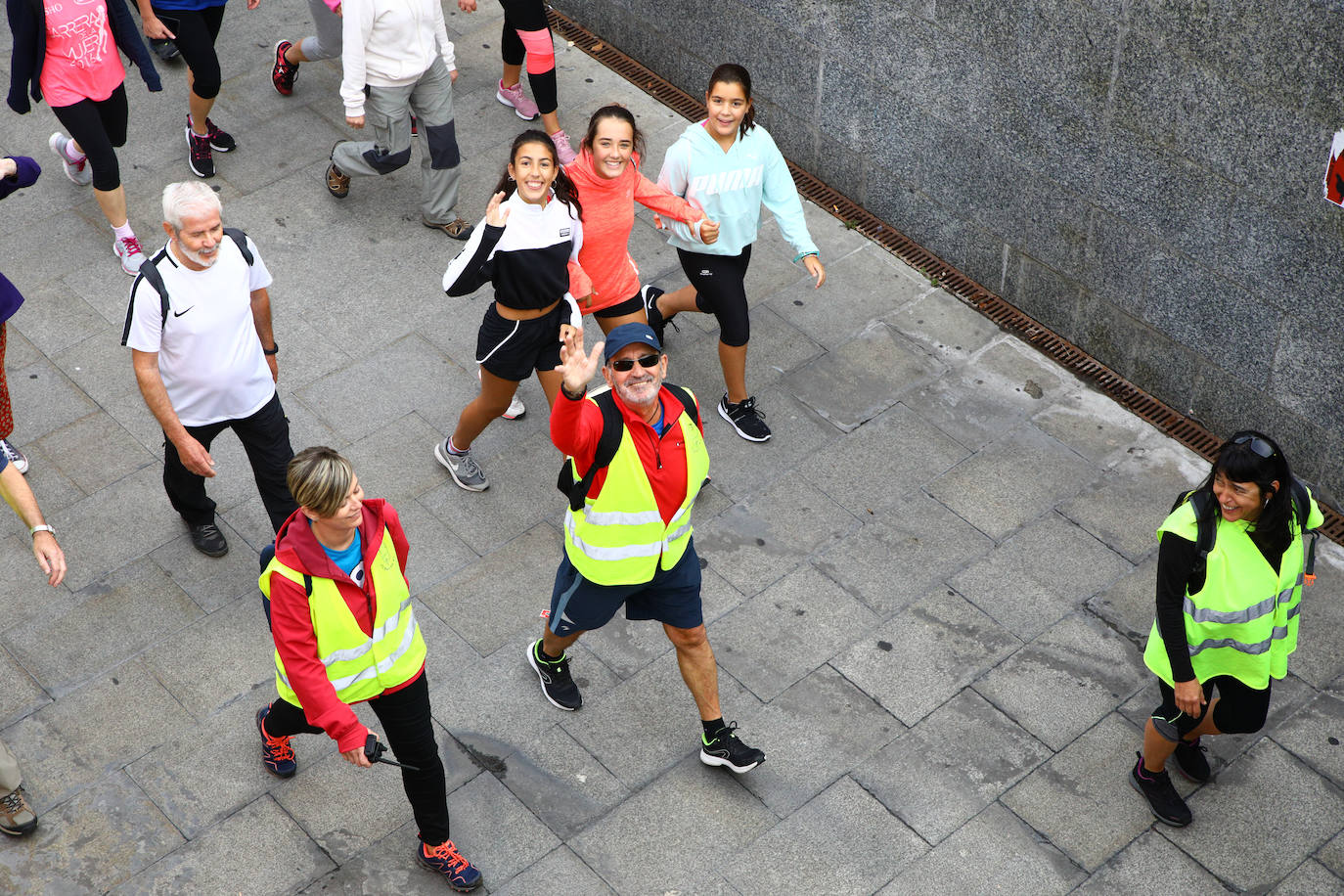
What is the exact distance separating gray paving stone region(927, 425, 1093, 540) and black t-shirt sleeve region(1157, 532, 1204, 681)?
5.31 ft

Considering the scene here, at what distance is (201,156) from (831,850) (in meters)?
5.54

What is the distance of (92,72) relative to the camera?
7055mm

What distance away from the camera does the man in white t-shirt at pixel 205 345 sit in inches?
204

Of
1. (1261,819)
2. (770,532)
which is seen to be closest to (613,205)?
(770,532)

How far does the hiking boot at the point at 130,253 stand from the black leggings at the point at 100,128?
12.3 inches

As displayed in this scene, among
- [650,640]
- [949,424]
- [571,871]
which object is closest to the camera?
[571,871]

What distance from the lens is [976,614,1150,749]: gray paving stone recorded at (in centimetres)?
558

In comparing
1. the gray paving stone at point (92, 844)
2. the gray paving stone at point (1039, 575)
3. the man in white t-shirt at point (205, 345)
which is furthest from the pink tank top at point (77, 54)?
the gray paving stone at point (1039, 575)

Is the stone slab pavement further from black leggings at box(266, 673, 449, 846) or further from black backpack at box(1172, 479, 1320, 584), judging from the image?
black backpack at box(1172, 479, 1320, 584)

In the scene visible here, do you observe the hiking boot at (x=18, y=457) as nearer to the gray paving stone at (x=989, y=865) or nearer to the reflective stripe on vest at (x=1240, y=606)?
the gray paving stone at (x=989, y=865)

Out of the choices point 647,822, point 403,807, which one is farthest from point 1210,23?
point 403,807

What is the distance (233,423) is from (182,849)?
63.5 inches

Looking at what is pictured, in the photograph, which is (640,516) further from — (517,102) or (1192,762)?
(517,102)

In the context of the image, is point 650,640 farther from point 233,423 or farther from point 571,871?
point 233,423
